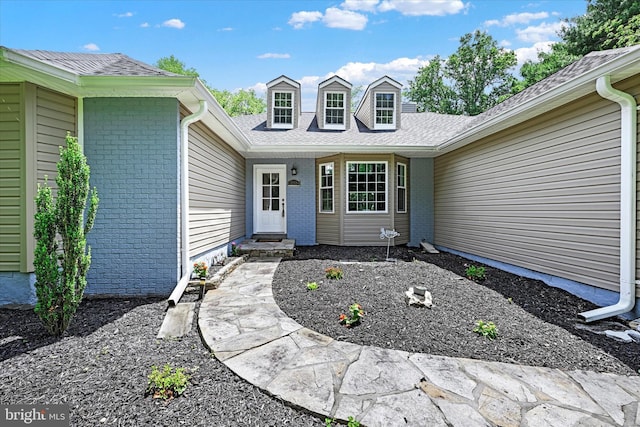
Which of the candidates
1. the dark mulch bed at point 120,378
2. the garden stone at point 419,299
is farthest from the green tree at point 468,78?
the dark mulch bed at point 120,378

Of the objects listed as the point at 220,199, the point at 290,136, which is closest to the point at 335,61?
the point at 290,136

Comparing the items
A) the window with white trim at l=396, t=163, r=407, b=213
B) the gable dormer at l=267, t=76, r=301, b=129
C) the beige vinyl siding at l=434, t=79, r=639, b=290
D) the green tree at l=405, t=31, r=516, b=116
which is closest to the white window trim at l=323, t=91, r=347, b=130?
the gable dormer at l=267, t=76, r=301, b=129

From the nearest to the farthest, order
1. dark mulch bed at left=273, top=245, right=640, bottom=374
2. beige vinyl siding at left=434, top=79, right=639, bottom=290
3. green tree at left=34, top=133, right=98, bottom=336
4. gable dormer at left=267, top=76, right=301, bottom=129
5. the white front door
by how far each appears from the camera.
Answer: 1. dark mulch bed at left=273, top=245, right=640, bottom=374
2. green tree at left=34, top=133, right=98, bottom=336
3. beige vinyl siding at left=434, top=79, right=639, bottom=290
4. the white front door
5. gable dormer at left=267, top=76, right=301, bottom=129

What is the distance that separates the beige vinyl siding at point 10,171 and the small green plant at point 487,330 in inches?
215

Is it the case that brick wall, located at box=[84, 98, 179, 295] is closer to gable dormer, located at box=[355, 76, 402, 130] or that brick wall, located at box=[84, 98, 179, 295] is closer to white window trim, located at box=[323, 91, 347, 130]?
white window trim, located at box=[323, 91, 347, 130]

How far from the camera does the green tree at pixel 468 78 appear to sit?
65.8 feet

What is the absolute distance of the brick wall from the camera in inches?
154

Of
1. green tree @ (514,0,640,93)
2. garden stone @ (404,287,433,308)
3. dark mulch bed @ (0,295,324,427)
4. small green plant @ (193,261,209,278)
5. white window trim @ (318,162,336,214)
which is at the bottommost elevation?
dark mulch bed @ (0,295,324,427)

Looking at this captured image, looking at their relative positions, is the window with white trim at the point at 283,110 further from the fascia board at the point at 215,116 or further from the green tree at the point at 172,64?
the green tree at the point at 172,64

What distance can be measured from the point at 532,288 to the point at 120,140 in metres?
6.40

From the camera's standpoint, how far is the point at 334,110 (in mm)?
9172

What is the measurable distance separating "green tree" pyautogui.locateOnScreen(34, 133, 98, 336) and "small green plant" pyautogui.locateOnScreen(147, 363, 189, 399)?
1509 millimetres

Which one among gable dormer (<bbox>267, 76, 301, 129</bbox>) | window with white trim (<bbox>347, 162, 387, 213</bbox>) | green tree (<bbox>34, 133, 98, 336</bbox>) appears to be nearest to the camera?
green tree (<bbox>34, 133, 98, 336</bbox>)

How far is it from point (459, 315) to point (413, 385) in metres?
1.58
